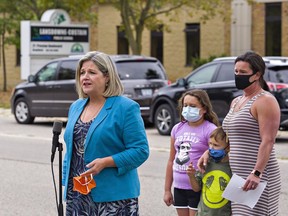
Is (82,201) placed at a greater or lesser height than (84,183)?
lesser

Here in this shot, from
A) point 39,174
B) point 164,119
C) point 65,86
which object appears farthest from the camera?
point 65,86

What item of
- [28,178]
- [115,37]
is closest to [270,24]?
[115,37]

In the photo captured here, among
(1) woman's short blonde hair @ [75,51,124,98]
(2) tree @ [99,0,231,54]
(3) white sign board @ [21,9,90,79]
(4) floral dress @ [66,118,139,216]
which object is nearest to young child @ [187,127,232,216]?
(4) floral dress @ [66,118,139,216]

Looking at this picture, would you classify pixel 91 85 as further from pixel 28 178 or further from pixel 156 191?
pixel 28 178

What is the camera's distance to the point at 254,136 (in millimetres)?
5734

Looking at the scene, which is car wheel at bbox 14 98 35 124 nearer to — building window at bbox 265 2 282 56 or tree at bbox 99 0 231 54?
tree at bbox 99 0 231 54

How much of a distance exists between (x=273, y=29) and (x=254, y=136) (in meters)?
30.0

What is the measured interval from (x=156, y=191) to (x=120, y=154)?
5818mm

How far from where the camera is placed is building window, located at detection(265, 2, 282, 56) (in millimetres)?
35000

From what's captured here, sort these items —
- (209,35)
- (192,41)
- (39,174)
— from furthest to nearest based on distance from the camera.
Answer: (192,41), (209,35), (39,174)

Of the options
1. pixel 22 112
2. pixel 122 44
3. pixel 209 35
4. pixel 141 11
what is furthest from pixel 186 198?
pixel 122 44

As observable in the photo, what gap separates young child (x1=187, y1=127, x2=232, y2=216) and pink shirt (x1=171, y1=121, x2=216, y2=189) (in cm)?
41

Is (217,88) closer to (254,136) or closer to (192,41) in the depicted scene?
(254,136)

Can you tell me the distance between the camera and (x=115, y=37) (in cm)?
4141
